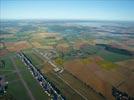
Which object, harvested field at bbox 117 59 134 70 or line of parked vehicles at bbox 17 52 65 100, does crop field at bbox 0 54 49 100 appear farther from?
harvested field at bbox 117 59 134 70

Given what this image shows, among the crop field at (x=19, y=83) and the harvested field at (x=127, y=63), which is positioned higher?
the harvested field at (x=127, y=63)

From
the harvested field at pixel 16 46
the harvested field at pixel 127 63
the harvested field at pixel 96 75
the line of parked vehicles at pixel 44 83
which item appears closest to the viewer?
the line of parked vehicles at pixel 44 83

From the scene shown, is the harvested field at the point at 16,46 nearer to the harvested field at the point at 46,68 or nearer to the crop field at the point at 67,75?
the crop field at the point at 67,75

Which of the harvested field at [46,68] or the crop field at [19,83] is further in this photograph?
the harvested field at [46,68]

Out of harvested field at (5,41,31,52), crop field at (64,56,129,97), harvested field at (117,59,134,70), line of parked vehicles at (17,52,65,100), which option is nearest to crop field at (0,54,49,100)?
line of parked vehicles at (17,52,65,100)

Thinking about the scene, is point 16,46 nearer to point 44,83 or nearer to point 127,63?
point 44,83

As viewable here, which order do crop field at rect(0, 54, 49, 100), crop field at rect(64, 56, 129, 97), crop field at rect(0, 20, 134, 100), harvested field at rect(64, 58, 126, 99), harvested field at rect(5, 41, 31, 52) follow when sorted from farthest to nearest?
1. harvested field at rect(5, 41, 31, 52)
2. crop field at rect(64, 56, 129, 97)
3. harvested field at rect(64, 58, 126, 99)
4. crop field at rect(0, 20, 134, 100)
5. crop field at rect(0, 54, 49, 100)

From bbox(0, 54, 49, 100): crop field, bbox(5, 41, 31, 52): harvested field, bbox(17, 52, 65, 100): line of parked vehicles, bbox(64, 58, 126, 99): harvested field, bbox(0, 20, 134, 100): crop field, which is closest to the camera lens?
bbox(0, 54, 49, 100): crop field

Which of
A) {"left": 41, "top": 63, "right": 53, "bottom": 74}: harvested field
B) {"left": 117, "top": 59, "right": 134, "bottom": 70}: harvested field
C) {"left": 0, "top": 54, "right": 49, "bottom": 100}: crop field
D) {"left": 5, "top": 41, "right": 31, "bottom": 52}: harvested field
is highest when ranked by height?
{"left": 117, "top": 59, "right": 134, "bottom": 70}: harvested field

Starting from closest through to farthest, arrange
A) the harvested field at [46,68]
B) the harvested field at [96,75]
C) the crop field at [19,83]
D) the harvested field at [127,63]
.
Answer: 1. the crop field at [19,83]
2. the harvested field at [96,75]
3. the harvested field at [46,68]
4. the harvested field at [127,63]

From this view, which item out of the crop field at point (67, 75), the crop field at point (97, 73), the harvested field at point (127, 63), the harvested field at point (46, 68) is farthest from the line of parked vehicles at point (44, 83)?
the harvested field at point (127, 63)

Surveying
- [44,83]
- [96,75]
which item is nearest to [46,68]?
[44,83]
